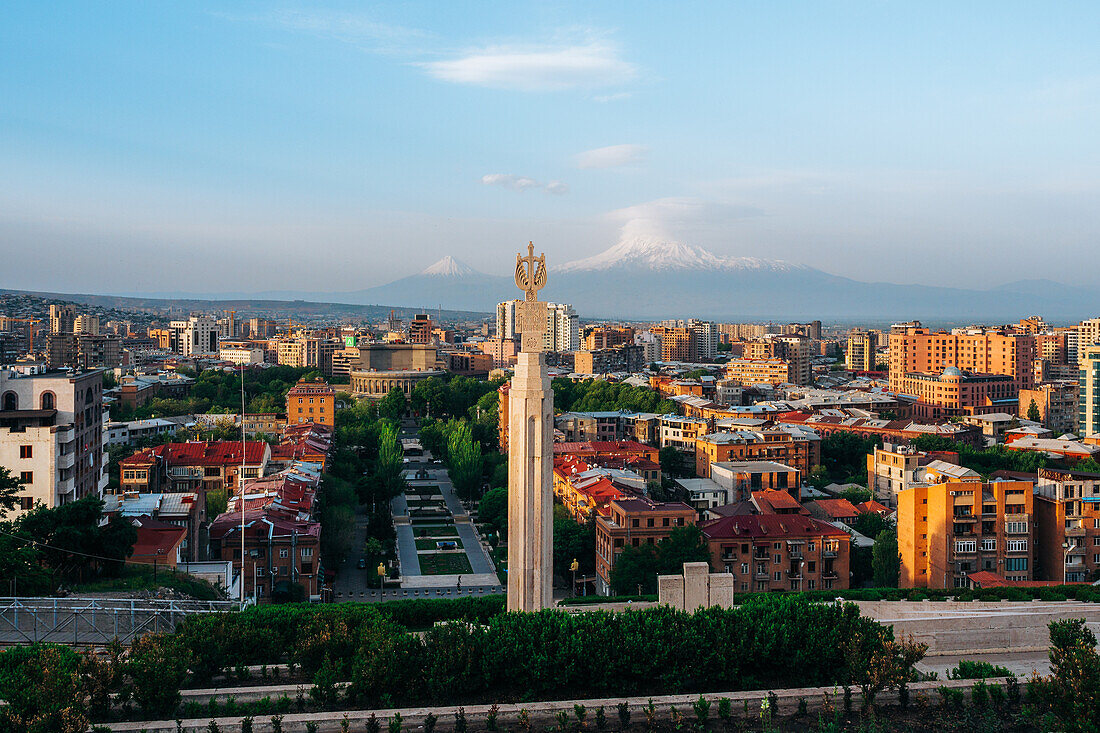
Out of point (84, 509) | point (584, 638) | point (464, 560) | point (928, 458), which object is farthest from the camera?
point (928, 458)

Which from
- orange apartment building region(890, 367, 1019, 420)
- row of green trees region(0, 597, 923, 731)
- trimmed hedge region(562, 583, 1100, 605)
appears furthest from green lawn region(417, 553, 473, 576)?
orange apartment building region(890, 367, 1019, 420)

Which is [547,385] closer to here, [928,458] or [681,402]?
[928,458]

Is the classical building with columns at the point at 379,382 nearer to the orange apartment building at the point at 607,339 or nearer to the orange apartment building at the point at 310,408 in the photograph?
the orange apartment building at the point at 310,408

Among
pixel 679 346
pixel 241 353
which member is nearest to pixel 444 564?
pixel 241 353

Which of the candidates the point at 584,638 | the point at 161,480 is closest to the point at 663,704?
the point at 584,638

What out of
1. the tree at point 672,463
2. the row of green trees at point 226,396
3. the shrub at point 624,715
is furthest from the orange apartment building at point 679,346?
the shrub at point 624,715
